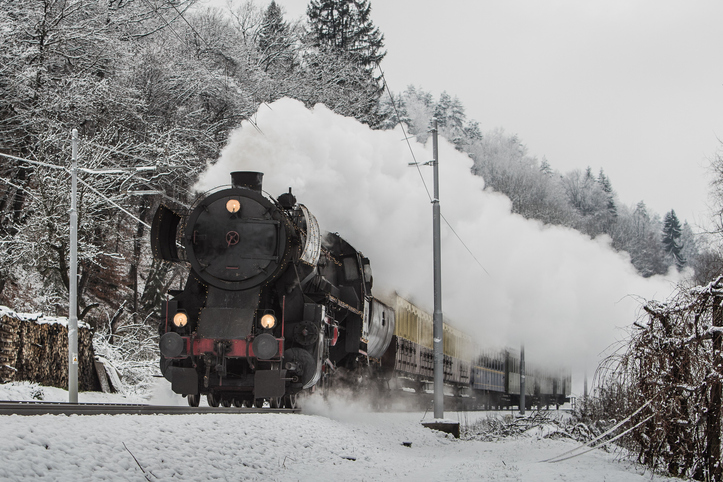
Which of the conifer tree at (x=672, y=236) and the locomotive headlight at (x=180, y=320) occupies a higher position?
the conifer tree at (x=672, y=236)

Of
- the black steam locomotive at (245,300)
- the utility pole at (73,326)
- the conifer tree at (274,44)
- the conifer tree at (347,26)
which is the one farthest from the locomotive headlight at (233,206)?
the conifer tree at (347,26)

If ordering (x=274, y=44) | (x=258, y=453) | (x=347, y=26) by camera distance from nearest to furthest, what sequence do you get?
(x=258, y=453), (x=274, y=44), (x=347, y=26)

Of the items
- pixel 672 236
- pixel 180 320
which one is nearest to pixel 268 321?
pixel 180 320

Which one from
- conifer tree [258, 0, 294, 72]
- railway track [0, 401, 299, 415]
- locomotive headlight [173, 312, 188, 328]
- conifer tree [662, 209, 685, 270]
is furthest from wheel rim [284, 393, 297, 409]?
conifer tree [662, 209, 685, 270]

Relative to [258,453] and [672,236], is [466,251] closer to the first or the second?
[258,453]

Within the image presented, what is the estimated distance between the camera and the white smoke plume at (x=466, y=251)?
1717cm

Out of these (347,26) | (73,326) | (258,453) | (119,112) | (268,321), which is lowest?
(258,453)

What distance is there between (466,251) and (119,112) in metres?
12.4

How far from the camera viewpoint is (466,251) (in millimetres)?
22766

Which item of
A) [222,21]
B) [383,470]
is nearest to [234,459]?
[383,470]

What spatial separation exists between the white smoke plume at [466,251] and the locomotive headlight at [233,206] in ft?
14.0

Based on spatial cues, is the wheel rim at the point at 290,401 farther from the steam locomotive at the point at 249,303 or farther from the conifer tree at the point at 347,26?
the conifer tree at the point at 347,26

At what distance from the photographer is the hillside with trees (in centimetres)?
2147

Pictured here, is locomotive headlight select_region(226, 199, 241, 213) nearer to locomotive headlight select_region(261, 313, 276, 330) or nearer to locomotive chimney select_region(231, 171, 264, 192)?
locomotive chimney select_region(231, 171, 264, 192)
